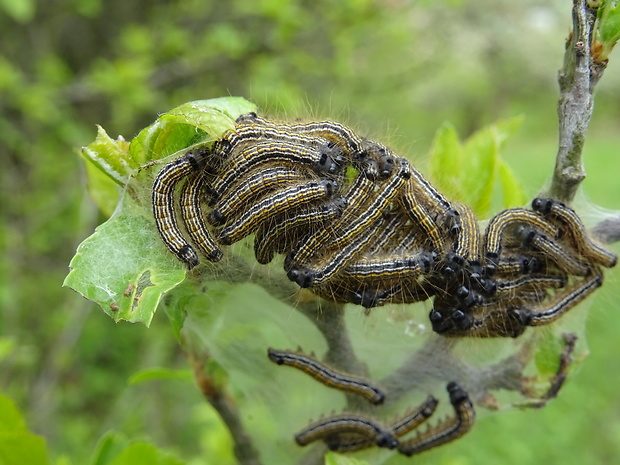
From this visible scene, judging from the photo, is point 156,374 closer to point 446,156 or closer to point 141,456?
point 141,456

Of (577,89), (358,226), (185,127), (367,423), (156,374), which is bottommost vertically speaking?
(156,374)

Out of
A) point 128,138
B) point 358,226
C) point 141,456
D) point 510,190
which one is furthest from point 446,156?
point 128,138

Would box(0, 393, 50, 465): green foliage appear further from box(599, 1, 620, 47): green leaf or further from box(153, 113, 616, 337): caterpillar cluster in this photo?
box(599, 1, 620, 47): green leaf

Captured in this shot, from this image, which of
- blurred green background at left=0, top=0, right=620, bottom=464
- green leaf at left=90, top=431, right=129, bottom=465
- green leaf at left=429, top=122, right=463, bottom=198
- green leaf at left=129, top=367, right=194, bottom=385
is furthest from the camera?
blurred green background at left=0, top=0, right=620, bottom=464

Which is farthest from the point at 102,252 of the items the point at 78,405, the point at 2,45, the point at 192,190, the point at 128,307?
the point at 78,405

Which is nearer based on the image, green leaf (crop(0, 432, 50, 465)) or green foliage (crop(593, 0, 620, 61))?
green foliage (crop(593, 0, 620, 61))

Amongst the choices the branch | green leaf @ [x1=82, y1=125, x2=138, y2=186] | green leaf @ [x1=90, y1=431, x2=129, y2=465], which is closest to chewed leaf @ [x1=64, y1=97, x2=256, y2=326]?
green leaf @ [x1=82, y1=125, x2=138, y2=186]

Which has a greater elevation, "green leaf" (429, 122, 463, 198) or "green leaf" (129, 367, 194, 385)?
"green leaf" (429, 122, 463, 198)

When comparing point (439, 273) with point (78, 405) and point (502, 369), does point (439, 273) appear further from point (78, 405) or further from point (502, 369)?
point (78, 405)
